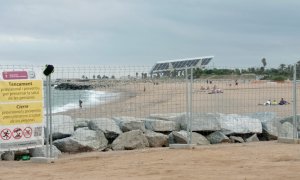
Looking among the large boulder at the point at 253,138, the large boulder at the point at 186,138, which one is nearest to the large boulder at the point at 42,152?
the large boulder at the point at 186,138

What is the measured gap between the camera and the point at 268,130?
16.7 m

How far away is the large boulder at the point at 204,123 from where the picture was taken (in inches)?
619

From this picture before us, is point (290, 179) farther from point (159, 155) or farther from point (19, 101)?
point (19, 101)

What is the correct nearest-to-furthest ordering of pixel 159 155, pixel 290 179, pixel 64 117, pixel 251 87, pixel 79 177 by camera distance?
pixel 290 179 → pixel 79 177 → pixel 159 155 → pixel 64 117 → pixel 251 87

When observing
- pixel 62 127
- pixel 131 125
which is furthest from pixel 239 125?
pixel 62 127

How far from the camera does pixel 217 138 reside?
15.7 meters

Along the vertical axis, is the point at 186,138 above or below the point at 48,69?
below

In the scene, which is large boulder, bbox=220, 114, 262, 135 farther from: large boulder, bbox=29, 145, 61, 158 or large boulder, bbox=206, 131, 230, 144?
large boulder, bbox=29, 145, 61, 158

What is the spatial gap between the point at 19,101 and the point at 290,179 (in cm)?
610

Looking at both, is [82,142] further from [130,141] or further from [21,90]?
[21,90]

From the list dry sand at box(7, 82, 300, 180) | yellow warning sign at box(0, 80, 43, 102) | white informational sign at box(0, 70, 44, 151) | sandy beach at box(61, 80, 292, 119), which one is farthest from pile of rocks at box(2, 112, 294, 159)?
yellow warning sign at box(0, 80, 43, 102)

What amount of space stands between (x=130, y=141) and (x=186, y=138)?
1552 mm

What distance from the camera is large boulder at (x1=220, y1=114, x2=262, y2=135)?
16.1 m

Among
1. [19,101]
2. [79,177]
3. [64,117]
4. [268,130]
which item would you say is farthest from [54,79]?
[268,130]
